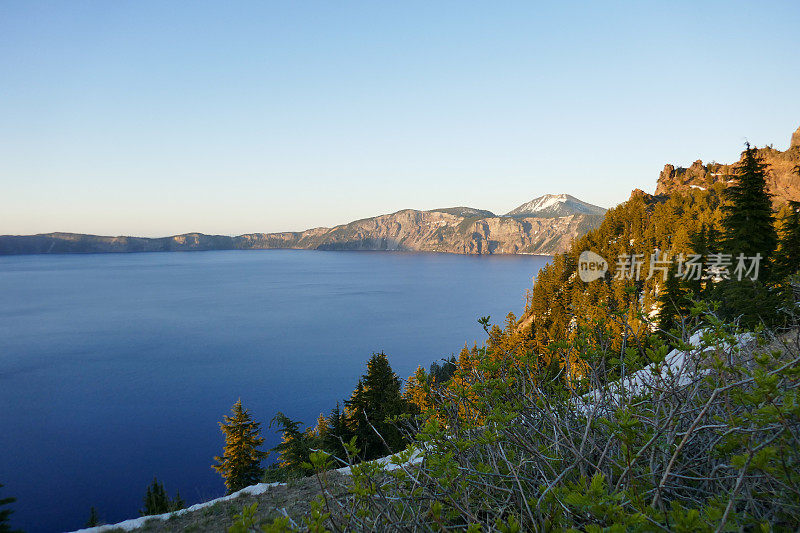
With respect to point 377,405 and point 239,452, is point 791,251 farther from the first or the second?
point 239,452

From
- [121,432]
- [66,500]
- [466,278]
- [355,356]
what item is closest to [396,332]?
[355,356]

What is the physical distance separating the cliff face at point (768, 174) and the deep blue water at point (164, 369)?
4290 centimetres

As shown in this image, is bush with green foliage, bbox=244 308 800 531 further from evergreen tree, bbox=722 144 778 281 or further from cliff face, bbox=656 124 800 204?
cliff face, bbox=656 124 800 204

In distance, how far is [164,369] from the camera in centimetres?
5353

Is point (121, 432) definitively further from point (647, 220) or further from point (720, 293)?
point (647, 220)

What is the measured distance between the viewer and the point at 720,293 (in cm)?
1966

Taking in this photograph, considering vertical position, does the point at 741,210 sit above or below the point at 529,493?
above

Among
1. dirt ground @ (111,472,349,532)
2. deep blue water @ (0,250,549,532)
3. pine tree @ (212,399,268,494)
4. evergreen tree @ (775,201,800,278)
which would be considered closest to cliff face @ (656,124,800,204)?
deep blue water @ (0,250,549,532)

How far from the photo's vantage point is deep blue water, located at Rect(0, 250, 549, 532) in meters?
32.4

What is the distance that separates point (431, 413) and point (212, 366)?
2392 inches

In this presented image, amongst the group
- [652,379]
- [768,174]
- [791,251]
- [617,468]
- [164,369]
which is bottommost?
[164,369]

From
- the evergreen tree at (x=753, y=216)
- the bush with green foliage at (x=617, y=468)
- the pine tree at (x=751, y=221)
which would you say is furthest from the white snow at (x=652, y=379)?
the evergreen tree at (x=753, y=216)

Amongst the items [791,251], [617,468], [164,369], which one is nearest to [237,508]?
[617,468]

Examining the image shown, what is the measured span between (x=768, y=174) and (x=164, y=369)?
98.9 m
